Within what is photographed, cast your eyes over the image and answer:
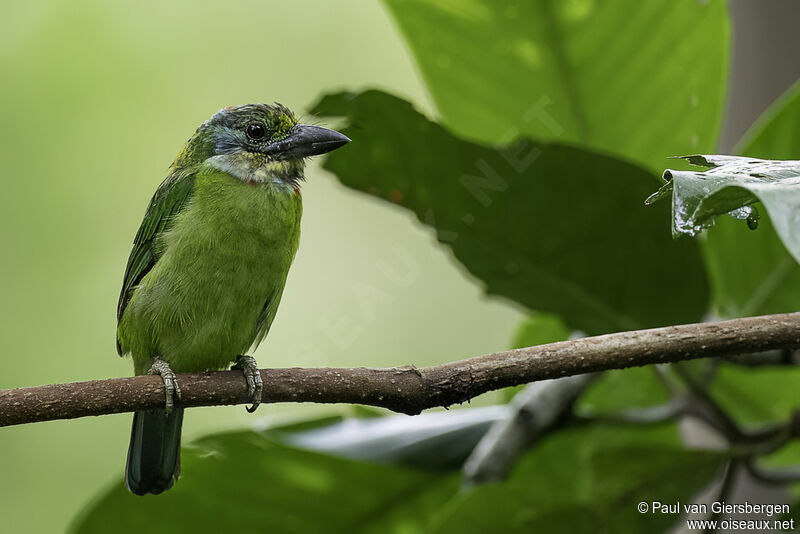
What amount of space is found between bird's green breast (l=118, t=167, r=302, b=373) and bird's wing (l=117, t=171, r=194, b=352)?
0.03 meters

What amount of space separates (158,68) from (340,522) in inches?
178

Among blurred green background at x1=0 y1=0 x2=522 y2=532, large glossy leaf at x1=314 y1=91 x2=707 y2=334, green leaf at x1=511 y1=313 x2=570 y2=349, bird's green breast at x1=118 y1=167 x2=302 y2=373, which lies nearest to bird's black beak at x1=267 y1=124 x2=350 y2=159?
bird's green breast at x1=118 y1=167 x2=302 y2=373

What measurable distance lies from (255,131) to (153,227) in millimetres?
431

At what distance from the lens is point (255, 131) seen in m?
2.50

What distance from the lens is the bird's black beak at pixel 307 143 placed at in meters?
2.22

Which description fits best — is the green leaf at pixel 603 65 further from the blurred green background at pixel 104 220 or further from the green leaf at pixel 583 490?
the blurred green background at pixel 104 220

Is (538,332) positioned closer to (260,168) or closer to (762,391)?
(762,391)

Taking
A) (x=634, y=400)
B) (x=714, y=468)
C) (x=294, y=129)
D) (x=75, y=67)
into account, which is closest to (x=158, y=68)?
(x=75, y=67)

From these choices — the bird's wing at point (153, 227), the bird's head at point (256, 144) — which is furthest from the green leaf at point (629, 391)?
the bird's wing at point (153, 227)

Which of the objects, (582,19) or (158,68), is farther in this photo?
(158,68)

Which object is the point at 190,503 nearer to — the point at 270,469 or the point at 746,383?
the point at 270,469

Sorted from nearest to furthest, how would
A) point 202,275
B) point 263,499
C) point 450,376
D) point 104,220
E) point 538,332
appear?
point 450,376, point 263,499, point 202,275, point 538,332, point 104,220

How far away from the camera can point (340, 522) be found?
2.01 meters

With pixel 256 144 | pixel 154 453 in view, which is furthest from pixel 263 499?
pixel 256 144
